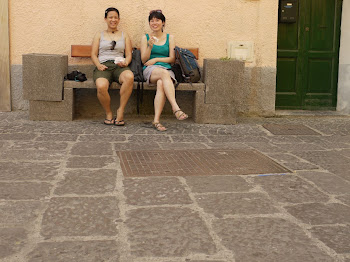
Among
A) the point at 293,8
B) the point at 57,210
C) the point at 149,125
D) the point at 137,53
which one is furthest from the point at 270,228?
the point at 293,8

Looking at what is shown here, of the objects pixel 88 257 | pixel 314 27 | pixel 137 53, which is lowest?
pixel 88 257

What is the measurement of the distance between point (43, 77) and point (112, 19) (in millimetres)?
1172

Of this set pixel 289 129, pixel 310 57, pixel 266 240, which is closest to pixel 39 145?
pixel 266 240

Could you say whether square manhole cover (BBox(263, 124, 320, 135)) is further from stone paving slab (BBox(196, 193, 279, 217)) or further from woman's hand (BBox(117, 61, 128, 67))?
stone paving slab (BBox(196, 193, 279, 217))

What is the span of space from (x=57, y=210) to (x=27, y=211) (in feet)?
0.58

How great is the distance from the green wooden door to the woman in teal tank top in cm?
207

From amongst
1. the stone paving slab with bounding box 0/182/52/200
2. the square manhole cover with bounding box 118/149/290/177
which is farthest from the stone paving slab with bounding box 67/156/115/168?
the stone paving slab with bounding box 0/182/52/200

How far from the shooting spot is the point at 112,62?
6.62 m

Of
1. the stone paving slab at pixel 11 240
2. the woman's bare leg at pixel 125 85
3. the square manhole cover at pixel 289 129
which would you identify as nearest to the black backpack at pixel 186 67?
the woman's bare leg at pixel 125 85

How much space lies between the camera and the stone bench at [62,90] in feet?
21.3

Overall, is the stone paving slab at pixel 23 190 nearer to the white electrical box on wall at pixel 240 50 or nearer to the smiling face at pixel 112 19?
the smiling face at pixel 112 19

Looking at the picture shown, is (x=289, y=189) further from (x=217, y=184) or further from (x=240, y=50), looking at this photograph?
(x=240, y=50)

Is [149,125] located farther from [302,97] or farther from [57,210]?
[57,210]

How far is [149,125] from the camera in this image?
654 centimetres
